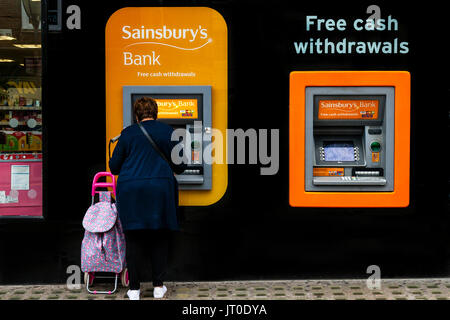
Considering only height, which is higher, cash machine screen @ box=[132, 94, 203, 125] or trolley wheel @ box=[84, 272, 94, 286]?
cash machine screen @ box=[132, 94, 203, 125]

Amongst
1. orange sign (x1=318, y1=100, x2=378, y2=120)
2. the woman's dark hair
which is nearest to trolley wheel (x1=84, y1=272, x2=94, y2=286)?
the woman's dark hair

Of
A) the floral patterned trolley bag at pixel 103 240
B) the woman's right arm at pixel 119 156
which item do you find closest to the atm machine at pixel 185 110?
the woman's right arm at pixel 119 156

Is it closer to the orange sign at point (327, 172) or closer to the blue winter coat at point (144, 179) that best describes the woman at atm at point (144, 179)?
the blue winter coat at point (144, 179)

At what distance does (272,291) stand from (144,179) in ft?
4.92

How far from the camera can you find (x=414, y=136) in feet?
17.9

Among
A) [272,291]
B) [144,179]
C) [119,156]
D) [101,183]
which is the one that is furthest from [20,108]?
[272,291]

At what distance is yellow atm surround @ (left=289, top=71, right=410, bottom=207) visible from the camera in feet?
17.4

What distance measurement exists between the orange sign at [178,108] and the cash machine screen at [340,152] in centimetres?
122

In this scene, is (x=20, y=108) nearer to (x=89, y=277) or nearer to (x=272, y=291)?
(x=89, y=277)

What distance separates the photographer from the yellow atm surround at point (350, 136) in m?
5.31

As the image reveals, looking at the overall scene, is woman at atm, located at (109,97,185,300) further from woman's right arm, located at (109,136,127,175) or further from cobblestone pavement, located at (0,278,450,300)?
cobblestone pavement, located at (0,278,450,300)

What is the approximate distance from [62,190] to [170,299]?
140 centimetres

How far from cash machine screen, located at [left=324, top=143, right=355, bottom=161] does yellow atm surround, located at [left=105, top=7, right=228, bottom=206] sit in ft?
3.09

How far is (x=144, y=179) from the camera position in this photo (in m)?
4.72
